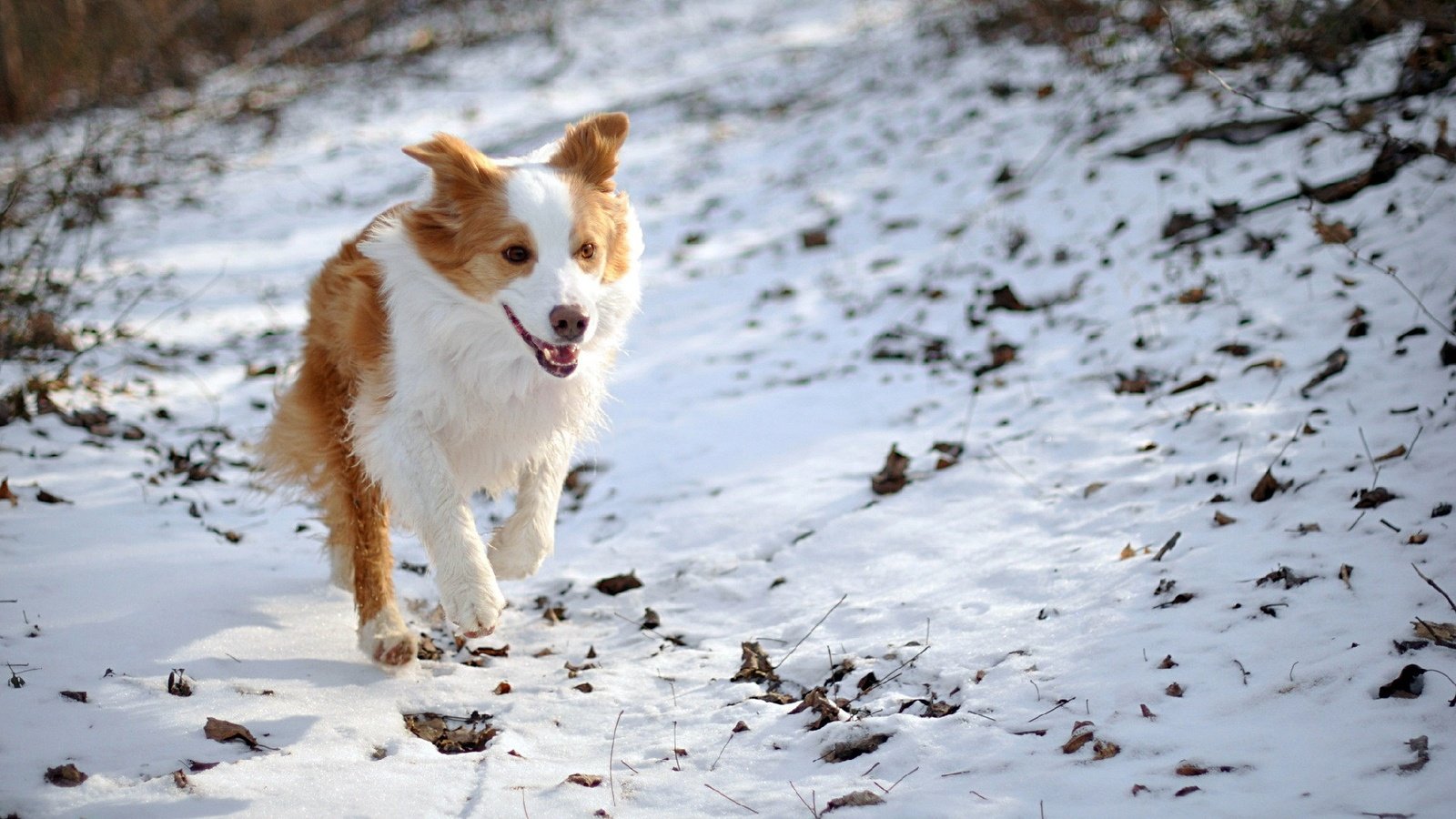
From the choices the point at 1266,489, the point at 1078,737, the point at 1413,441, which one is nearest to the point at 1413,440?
the point at 1413,441

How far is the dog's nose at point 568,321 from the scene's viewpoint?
3.22m

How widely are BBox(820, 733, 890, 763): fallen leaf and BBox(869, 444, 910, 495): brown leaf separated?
1815 mm

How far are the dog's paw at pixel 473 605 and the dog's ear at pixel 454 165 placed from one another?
1.36 metres

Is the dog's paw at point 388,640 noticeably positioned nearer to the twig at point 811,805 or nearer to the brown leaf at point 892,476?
the twig at point 811,805

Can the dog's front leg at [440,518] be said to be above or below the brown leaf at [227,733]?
above

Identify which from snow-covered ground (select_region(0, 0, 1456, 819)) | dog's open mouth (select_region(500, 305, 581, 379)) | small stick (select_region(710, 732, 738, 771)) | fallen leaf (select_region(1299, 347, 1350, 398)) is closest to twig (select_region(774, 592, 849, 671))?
snow-covered ground (select_region(0, 0, 1456, 819))

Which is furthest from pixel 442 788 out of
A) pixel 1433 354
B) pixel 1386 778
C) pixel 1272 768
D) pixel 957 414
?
pixel 1433 354

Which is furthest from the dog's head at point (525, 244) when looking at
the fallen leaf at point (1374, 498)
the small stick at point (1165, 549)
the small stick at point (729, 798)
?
the fallen leaf at point (1374, 498)

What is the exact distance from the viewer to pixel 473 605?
128 inches

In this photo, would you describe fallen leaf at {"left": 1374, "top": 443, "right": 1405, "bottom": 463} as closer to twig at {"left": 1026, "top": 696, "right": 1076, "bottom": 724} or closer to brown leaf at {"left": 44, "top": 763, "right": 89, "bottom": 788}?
twig at {"left": 1026, "top": 696, "right": 1076, "bottom": 724}

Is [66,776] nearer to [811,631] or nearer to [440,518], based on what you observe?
[440,518]

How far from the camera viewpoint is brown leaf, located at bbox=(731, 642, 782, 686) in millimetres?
3398

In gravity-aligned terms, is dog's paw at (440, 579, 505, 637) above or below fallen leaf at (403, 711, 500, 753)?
above

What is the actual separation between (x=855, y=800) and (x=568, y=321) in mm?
1670
